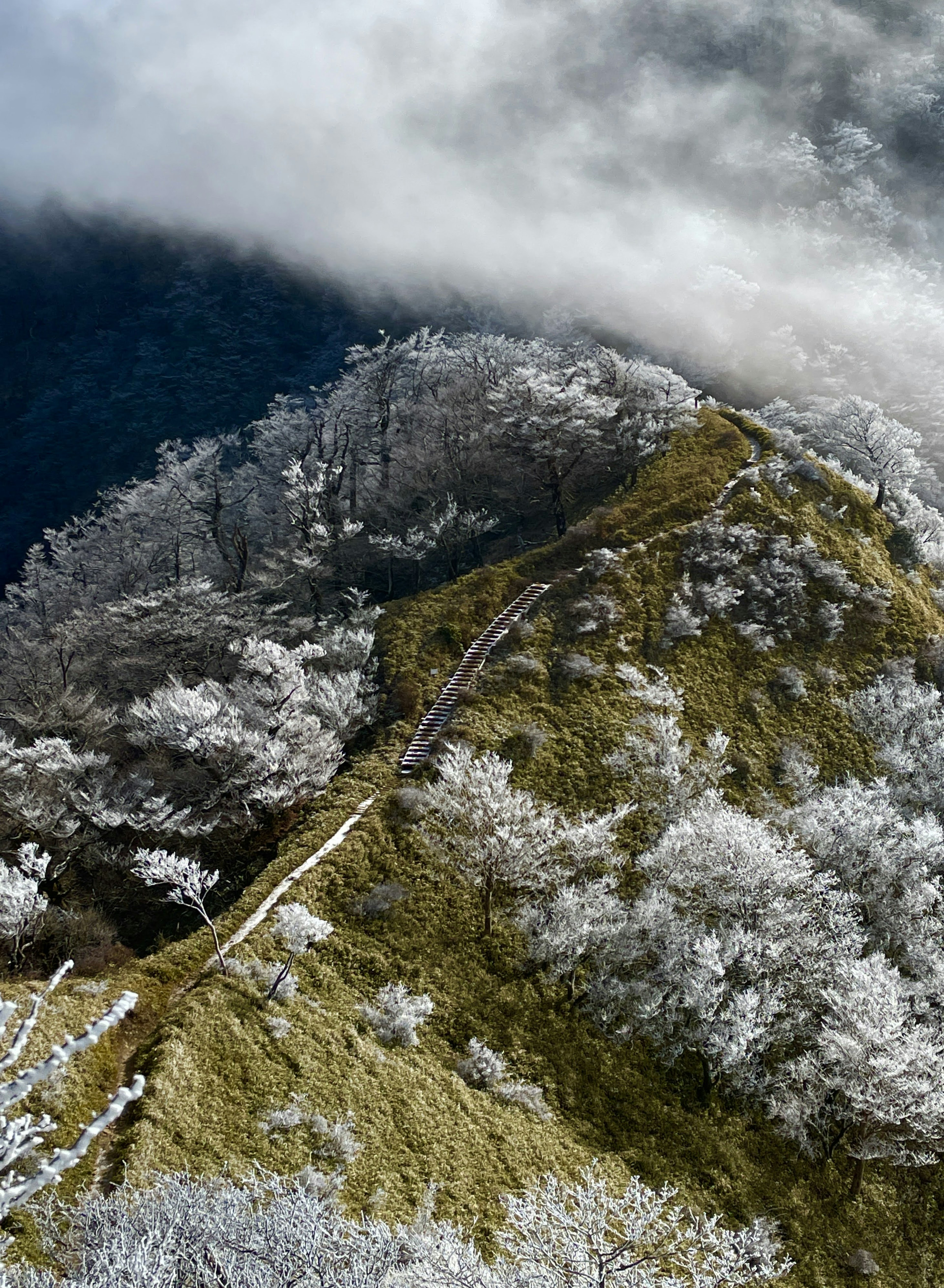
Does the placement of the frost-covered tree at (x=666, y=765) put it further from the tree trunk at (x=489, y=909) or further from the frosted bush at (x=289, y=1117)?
the frosted bush at (x=289, y=1117)

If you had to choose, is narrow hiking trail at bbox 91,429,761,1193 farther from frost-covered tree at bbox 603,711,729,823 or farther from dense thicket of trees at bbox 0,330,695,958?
frost-covered tree at bbox 603,711,729,823

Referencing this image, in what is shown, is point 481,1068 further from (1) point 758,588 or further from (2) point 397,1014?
(1) point 758,588

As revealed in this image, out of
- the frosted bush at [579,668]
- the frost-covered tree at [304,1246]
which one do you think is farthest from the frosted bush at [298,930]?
the frosted bush at [579,668]

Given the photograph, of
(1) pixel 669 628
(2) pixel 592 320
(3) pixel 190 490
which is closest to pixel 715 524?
(1) pixel 669 628

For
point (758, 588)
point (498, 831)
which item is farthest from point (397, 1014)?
point (758, 588)

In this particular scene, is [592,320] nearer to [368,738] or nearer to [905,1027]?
[368,738]
